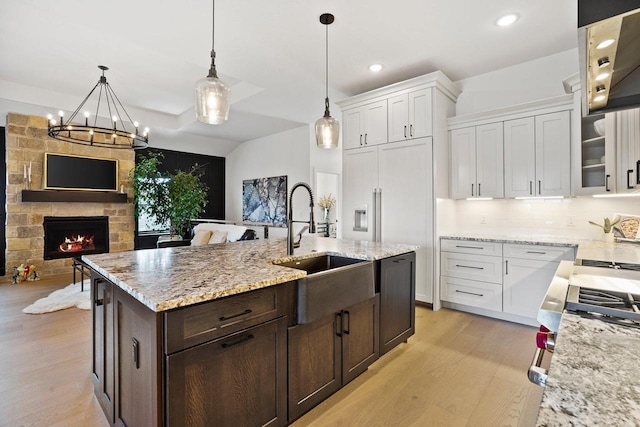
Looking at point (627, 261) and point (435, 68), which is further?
point (435, 68)

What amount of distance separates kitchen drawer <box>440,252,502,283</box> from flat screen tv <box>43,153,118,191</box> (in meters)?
6.05

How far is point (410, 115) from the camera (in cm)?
373

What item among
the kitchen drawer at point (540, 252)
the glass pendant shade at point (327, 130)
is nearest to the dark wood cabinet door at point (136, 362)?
the glass pendant shade at point (327, 130)

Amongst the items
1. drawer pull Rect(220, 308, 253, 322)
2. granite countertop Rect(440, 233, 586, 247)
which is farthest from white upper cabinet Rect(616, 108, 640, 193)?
drawer pull Rect(220, 308, 253, 322)

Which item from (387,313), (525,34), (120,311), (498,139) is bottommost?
(387,313)

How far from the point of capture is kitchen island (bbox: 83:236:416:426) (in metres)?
1.23

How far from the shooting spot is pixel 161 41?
121 inches

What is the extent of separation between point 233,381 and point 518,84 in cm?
415

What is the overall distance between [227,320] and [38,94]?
5452 mm

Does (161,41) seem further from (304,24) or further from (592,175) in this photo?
(592,175)

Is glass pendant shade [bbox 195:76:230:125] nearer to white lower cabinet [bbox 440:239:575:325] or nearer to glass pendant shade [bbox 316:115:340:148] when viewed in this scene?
glass pendant shade [bbox 316:115:340:148]

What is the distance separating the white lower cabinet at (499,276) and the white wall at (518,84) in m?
1.72

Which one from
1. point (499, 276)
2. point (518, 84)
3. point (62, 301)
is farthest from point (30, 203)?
point (518, 84)

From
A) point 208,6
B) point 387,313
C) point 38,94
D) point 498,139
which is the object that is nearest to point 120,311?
point 387,313
